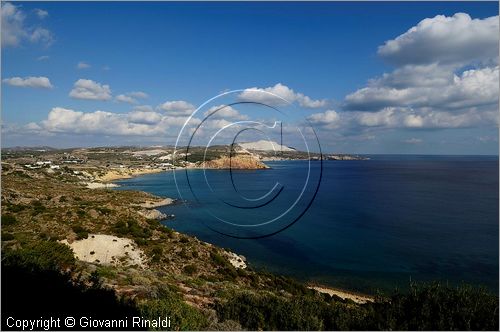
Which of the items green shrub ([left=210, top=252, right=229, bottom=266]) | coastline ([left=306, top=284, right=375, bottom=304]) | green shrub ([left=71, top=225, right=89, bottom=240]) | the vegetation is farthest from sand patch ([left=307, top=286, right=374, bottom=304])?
green shrub ([left=71, top=225, right=89, bottom=240])

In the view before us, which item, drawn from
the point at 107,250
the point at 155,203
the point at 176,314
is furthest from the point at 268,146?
the point at 155,203

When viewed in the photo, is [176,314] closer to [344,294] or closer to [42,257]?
[42,257]

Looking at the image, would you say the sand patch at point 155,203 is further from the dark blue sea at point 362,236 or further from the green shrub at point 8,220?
the green shrub at point 8,220

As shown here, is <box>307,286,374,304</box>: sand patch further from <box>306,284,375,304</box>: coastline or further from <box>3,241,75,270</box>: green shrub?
<box>3,241,75,270</box>: green shrub

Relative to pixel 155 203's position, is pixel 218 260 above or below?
above

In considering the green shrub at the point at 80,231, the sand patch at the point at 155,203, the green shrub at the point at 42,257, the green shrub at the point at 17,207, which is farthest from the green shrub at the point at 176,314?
the sand patch at the point at 155,203

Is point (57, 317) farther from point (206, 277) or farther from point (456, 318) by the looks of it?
point (206, 277)

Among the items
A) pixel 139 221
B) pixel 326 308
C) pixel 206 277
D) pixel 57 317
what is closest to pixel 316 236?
pixel 139 221

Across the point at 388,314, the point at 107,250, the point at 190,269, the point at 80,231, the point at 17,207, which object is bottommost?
the point at 190,269
